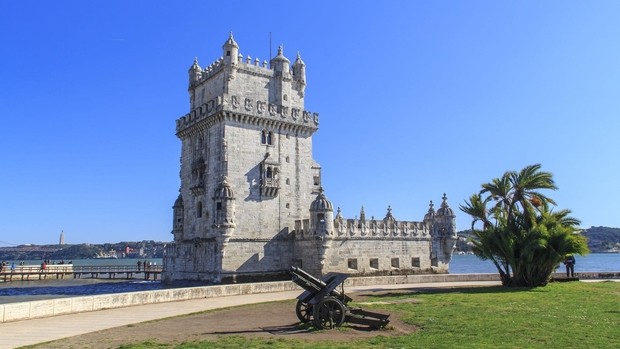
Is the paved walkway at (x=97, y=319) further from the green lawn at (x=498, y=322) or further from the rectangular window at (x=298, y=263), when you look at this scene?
the rectangular window at (x=298, y=263)

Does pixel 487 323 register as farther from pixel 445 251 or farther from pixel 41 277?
pixel 41 277

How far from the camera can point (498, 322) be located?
690 inches

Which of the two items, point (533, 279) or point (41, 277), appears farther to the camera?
point (41, 277)

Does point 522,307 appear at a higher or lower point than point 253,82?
lower

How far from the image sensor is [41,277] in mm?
68188

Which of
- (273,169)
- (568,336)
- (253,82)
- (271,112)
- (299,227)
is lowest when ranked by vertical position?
(568,336)

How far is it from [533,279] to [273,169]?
20942 mm

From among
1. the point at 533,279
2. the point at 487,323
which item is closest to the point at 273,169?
the point at 533,279

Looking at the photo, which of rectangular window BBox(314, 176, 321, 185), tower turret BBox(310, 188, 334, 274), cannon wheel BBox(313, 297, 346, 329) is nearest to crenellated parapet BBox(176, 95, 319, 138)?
rectangular window BBox(314, 176, 321, 185)

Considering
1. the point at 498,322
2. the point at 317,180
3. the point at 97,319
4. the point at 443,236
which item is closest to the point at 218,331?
the point at 97,319

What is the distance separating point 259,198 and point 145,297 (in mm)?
18711

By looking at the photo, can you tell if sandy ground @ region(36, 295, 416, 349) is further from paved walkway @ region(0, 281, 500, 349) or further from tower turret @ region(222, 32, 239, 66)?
tower turret @ region(222, 32, 239, 66)

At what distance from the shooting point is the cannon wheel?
1661 cm

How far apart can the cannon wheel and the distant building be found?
917 inches
